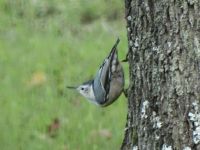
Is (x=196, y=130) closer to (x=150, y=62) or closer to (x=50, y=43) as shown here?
(x=150, y=62)

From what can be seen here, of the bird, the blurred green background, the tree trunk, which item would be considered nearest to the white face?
the bird

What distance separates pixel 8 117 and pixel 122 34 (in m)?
1.82

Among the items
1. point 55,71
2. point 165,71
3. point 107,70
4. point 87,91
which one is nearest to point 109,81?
point 107,70

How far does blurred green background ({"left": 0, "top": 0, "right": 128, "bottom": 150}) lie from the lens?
5.78 m

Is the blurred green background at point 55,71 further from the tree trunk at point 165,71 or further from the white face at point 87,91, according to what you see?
the tree trunk at point 165,71

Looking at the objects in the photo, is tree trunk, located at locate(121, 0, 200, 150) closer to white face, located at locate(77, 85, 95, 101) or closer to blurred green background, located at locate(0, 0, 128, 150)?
white face, located at locate(77, 85, 95, 101)

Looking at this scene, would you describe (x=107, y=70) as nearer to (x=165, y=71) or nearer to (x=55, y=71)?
(x=165, y=71)

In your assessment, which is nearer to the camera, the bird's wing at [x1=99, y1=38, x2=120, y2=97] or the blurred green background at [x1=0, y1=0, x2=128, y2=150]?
the bird's wing at [x1=99, y1=38, x2=120, y2=97]

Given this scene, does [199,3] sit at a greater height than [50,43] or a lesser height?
greater

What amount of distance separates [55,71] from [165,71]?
3.45 metres

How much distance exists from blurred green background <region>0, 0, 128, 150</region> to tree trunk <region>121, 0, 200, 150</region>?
210cm

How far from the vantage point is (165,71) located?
337 centimetres

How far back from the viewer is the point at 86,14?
7.89 metres

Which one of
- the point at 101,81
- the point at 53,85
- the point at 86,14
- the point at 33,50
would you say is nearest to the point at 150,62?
the point at 101,81
